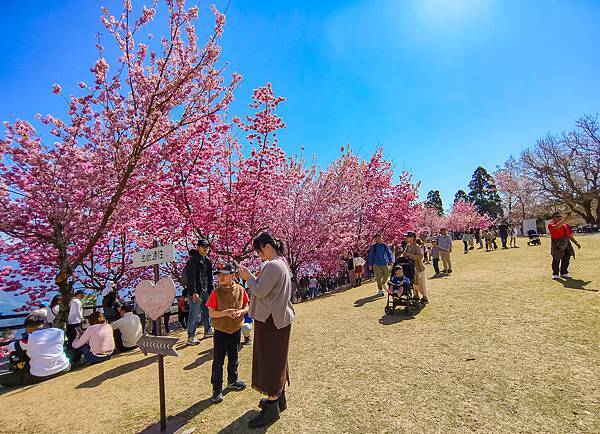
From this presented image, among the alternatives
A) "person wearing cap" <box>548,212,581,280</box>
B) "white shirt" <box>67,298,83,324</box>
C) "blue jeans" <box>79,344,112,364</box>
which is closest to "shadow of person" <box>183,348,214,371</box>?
"blue jeans" <box>79,344,112,364</box>

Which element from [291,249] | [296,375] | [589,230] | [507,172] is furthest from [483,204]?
[296,375]

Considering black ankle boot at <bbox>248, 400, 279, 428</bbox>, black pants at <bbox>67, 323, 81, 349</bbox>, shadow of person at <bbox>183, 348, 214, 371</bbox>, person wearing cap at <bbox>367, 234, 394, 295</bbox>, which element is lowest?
shadow of person at <bbox>183, 348, 214, 371</bbox>

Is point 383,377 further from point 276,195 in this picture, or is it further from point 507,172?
point 507,172

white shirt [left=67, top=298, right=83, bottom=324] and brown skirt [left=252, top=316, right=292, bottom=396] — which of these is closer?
brown skirt [left=252, top=316, right=292, bottom=396]

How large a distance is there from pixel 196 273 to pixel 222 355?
9.07 ft

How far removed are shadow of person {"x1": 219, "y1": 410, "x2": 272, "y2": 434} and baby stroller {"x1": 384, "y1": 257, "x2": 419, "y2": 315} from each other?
14.5ft

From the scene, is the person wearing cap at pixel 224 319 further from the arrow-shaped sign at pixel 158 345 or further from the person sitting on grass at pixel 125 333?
the person sitting on grass at pixel 125 333

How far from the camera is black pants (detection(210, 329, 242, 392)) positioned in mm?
3811

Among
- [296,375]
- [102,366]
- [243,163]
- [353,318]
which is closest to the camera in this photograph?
[296,375]

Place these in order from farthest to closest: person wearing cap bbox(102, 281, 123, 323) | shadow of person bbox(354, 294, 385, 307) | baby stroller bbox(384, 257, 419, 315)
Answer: shadow of person bbox(354, 294, 385, 307) < person wearing cap bbox(102, 281, 123, 323) < baby stroller bbox(384, 257, 419, 315)

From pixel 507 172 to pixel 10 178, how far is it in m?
53.9

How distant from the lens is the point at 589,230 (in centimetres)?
3278

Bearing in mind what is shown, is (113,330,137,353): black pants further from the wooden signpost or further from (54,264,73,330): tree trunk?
the wooden signpost

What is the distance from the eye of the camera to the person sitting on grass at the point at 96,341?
20.9 feet
